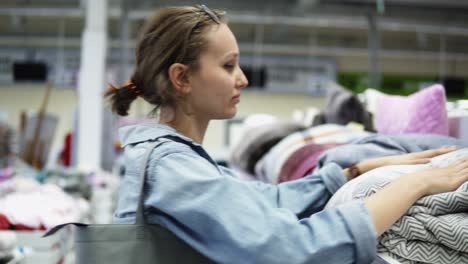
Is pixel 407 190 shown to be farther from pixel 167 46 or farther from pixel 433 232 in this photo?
pixel 167 46

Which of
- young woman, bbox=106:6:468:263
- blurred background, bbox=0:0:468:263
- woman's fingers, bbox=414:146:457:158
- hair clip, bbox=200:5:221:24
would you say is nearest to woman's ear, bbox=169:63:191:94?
young woman, bbox=106:6:468:263

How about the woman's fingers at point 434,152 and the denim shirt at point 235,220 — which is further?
the woman's fingers at point 434,152

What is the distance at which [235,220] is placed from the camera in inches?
38.0

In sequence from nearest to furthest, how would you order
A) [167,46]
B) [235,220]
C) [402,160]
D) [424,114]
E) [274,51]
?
1. [235,220]
2. [167,46]
3. [402,160]
4. [424,114]
5. [274,51]

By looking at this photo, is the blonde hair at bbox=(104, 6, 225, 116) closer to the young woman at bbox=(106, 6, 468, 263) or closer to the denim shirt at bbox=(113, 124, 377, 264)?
the young woman at bbox=(106, 6, 468, 263)

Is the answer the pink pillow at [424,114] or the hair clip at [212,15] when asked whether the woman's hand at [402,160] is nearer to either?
the pink pillow at [424,114]

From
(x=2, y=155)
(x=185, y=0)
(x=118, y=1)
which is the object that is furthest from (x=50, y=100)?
(x=2, y=155)

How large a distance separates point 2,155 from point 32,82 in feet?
25.0

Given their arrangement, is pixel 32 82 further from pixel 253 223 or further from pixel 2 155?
pixel 253 223

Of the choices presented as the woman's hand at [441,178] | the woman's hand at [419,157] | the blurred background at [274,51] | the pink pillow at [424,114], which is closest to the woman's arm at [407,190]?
the woman's hand at [441,178]

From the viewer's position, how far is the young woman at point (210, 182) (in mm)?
954

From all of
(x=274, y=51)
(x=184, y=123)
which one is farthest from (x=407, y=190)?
(x=274, y=51)

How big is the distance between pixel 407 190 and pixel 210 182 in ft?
1.17

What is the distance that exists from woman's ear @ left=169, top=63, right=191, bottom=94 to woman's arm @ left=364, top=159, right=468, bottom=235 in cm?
45
